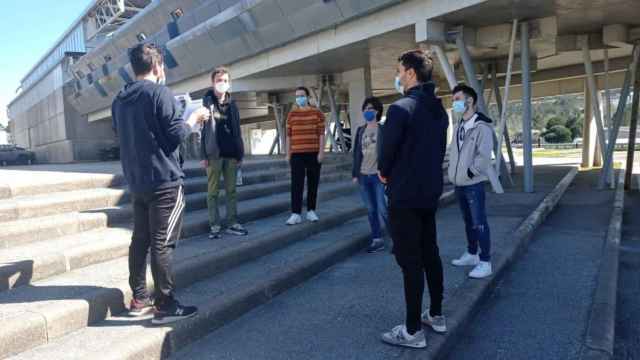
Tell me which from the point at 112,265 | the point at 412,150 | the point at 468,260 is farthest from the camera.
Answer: the point at 468,260

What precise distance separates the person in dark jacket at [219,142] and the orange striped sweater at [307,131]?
0.89m

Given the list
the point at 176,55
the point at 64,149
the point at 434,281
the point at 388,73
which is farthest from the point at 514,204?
the point at 64,149

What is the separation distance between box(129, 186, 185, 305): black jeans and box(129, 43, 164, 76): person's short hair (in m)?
0.82

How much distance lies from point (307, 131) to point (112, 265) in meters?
2.81

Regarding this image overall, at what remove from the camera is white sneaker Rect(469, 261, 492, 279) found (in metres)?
4.74

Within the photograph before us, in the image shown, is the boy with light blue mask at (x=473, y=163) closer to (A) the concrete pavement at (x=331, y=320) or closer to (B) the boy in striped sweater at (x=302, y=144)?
(A) the concrete pavement at (x=331, y=320)

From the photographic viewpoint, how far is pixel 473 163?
461 cm

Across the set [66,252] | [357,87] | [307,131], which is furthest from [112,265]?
[357,87]

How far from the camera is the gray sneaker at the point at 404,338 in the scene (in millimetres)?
3291

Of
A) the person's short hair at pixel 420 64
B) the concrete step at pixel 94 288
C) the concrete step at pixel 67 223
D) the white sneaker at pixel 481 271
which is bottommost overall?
the white sneaker at pixel 481 271

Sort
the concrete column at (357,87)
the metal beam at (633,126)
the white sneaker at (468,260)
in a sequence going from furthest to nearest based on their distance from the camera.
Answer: the concrete column at (357,87)
the metal beam at (633,126)
the white sneaker at (468,260)

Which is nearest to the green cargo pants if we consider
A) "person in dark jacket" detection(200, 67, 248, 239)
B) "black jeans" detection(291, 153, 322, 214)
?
"person in dark jacket" detection(200, 67, 248, 239)

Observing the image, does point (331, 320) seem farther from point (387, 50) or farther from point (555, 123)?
point (555, 123)

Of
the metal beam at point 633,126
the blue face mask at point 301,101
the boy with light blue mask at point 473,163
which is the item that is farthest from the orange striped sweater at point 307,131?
the metal beam at point 633,126
